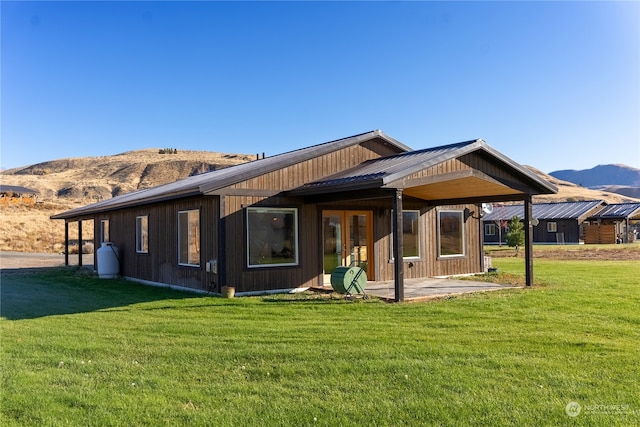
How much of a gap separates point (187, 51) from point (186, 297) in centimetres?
970

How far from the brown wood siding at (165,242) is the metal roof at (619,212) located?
3491 centimetres

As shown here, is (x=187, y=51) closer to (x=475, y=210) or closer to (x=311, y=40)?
(x=311, y=40)

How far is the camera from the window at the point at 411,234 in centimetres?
1448

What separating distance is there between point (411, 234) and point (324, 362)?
30.3 feet

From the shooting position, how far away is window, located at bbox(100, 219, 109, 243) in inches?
755

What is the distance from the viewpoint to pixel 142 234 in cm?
1545

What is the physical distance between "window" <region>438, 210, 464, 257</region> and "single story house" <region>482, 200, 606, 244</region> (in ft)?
73.4

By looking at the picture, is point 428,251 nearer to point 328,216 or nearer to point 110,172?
point 328,216

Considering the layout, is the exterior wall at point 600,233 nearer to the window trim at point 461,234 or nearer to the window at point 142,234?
the window trim at point 461,234

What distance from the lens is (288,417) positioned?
424cm

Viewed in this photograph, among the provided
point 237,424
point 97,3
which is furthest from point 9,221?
point 237,424

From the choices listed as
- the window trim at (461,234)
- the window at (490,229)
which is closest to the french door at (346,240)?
the window trim at (461,234)

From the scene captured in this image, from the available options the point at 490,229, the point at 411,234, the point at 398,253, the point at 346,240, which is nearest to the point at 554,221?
the point at 490,229

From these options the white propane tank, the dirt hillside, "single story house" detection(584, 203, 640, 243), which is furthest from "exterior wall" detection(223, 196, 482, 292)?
"single story house" detection(584, 203, 640, 243)
